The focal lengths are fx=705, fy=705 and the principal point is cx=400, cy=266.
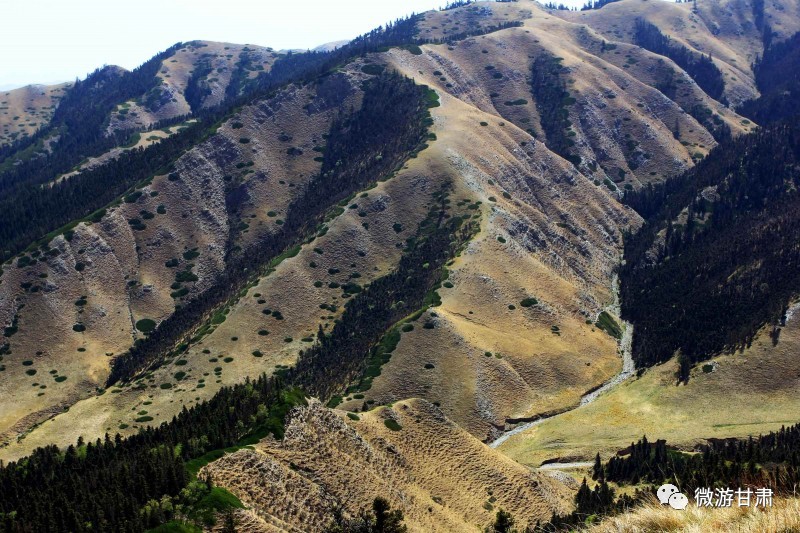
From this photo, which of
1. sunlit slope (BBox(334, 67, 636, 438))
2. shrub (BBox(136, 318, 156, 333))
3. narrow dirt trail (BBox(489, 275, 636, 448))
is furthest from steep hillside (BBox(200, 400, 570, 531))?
shrub (BBox(136, 318, 156, 333))

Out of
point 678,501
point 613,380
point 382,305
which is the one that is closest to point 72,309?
point 382,305

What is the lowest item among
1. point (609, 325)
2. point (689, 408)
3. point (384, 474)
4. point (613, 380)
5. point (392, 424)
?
point (689, 408)

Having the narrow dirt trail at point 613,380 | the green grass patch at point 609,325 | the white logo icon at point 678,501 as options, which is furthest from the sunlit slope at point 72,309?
the white logo icon at point 678,501

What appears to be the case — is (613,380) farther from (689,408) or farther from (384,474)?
(384,474)

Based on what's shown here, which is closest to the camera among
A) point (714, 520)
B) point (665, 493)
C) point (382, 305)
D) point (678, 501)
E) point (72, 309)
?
point (714, 520)

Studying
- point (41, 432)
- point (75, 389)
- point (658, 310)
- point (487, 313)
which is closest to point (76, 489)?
point (41, 432)

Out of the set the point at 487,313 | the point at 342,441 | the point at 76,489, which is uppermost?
the point at 76,489

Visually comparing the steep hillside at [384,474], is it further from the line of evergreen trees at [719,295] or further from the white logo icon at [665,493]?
the line of evergreen trees at [719,295]

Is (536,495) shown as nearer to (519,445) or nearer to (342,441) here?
(342,441)
